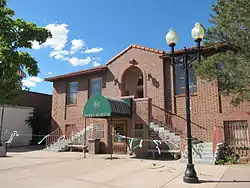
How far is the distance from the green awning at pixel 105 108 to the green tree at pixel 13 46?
9.05 metres

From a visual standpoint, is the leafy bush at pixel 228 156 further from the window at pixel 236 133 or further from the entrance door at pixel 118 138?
the entrance door at pixel 118 138

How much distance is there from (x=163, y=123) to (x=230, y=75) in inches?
285

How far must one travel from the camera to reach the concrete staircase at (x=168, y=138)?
44.8 feet

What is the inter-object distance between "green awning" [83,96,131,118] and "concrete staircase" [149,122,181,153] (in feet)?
7.17

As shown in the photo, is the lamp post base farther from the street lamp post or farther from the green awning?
the green awning

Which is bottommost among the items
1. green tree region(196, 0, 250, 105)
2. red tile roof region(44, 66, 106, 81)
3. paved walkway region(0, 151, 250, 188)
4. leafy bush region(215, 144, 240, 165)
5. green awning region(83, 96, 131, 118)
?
paved walkway region(0, 151, 250, 188)

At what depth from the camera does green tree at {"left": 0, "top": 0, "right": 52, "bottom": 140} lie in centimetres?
426

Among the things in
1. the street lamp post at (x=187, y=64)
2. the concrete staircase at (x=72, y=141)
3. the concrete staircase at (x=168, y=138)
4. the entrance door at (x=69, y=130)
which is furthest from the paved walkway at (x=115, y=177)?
the entrance door at (x=69, y=130)

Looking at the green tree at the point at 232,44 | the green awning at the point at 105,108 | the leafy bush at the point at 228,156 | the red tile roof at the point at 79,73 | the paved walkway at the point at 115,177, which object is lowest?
the paved walkway at the point at 115,177

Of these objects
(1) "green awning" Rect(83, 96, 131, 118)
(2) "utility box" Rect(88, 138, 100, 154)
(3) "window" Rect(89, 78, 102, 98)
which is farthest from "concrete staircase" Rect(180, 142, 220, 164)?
(3) "window" Rect(89, 78, 102, 98)

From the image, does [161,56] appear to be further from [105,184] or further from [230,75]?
[105,184]

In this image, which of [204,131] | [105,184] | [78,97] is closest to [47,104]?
[78,97]

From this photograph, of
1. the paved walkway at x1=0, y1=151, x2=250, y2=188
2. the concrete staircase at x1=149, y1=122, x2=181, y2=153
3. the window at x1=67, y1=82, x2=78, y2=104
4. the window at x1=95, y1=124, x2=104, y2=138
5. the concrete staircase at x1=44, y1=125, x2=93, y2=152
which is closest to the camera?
the paved walkway at x1=0, y1=151, x2=250, y2=188

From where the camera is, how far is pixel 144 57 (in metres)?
17.3
